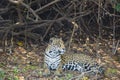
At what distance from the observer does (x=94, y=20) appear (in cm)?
851

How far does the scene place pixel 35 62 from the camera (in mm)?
6945

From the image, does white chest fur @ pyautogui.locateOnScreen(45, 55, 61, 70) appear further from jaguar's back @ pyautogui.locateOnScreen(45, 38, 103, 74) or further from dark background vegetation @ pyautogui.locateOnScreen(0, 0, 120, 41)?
dark background vegetation @ pyautogui.locateOnScreen(0, 0, 120, 41)

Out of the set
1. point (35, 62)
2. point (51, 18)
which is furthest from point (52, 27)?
point (35, 62)

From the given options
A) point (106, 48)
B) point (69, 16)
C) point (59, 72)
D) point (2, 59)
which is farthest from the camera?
point (106, 48)

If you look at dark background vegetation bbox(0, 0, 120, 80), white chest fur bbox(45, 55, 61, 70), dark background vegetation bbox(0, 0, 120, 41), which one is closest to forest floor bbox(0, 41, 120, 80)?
dark background vegetation bbox(0, 0, 120, 80)

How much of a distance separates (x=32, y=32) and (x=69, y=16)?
2.65 ft

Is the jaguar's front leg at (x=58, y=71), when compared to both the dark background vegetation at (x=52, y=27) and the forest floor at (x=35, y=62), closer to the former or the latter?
the forest floor at (x=35, y=62)

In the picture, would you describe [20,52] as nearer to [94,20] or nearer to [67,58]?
[67,58]

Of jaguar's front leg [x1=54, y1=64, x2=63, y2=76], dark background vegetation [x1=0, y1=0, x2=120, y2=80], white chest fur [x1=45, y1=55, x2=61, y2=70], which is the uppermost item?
dark background vegetation [x1=0, y1=0, x2=120, y2=80]

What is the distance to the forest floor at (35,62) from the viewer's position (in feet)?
20.3

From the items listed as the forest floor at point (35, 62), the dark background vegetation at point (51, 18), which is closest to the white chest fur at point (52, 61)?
the forest floor at point (35, 62)

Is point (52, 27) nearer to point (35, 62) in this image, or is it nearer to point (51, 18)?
point (51, 18)

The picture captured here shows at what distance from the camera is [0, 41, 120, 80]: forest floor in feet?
20.3

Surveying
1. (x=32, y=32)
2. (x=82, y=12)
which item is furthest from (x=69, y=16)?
(x=32, y=32)
